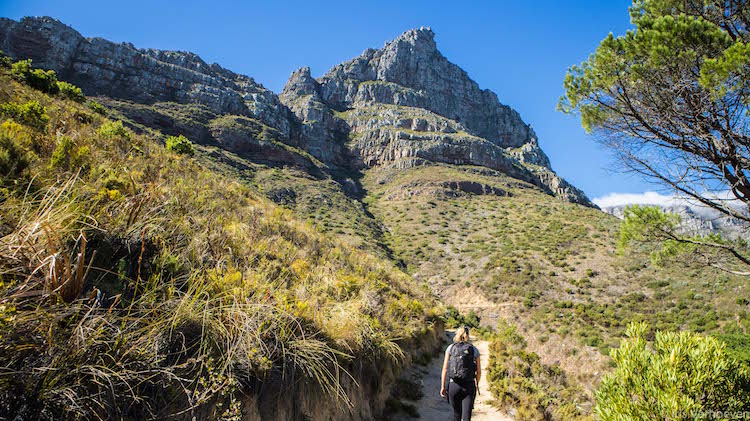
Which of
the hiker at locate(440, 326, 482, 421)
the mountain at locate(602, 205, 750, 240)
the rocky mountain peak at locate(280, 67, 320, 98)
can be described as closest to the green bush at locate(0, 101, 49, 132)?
the hiker at locate(440, 326, 482, 421)

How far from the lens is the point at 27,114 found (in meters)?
5.05

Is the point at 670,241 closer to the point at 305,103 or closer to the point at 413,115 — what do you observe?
the point at 413,115

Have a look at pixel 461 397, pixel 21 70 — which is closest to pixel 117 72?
pixel 21 70

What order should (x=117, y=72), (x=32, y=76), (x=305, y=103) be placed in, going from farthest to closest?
1. (x=305, y=103)
2. (x=117, y=72)
3. (x=32, y=76)

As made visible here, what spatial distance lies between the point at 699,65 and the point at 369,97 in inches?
4062

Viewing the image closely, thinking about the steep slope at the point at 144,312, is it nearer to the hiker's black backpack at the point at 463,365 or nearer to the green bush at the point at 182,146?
the hiker's black backpack at the point at 463,365

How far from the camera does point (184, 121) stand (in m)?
58.7

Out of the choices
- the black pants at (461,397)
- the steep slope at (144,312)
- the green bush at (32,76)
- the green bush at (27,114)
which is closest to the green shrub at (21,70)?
the green bush at (32,76)

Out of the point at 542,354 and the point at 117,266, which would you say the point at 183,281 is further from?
the point at 542,354

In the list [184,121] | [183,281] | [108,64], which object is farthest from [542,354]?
[108,64]

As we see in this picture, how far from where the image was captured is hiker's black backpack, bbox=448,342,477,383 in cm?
456

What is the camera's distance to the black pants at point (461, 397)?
456 cm

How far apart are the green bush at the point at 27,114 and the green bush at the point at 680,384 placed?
8.98 metres

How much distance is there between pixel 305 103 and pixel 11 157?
9648 cm
